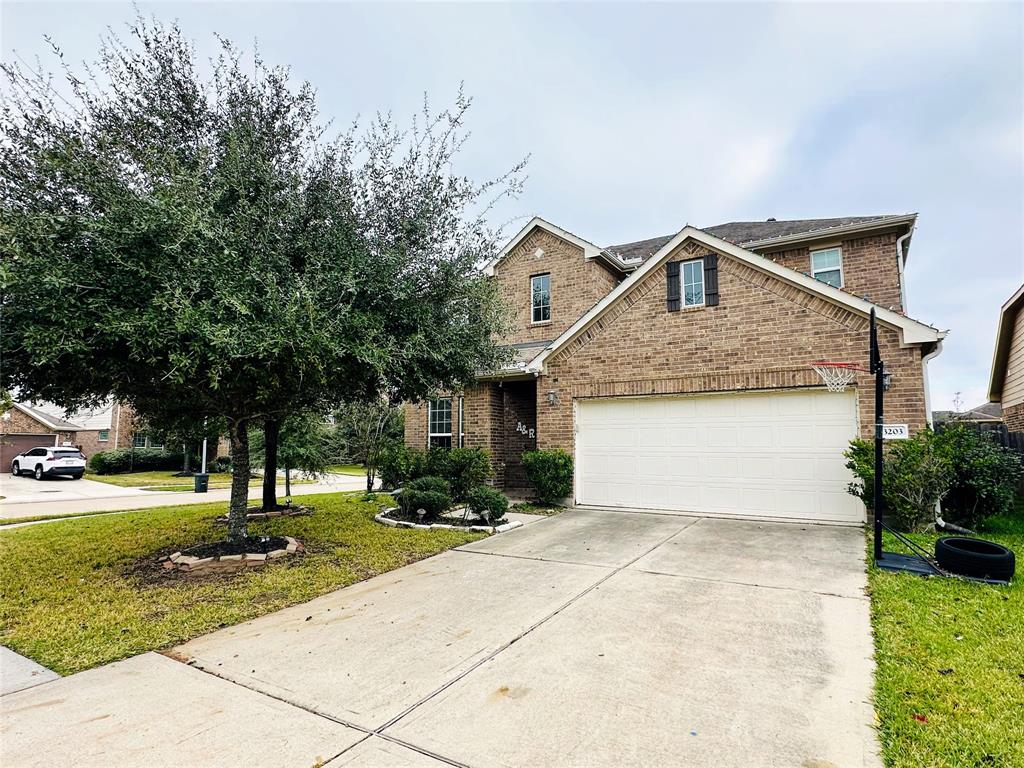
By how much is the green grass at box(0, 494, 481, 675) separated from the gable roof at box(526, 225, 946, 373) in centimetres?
531

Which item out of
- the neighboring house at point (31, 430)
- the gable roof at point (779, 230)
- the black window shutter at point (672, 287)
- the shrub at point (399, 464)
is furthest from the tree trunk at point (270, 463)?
the neighboring house at point (31, 430)

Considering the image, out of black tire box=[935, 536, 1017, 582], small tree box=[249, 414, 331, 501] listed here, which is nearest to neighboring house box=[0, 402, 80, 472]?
small tree box=[249, 414, 331, 501]

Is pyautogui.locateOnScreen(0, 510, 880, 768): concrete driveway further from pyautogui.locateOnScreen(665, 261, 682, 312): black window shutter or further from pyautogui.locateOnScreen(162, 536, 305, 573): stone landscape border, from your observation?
pyautogui.locateOnScreen(665, 261, 682, 312): black window shutter

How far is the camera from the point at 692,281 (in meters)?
10.6

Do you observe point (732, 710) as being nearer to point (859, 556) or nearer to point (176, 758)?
point (176, 758)

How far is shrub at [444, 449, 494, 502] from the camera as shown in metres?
11.0

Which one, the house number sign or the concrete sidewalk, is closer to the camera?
the concrete sidewalk

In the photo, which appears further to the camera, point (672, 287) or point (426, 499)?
point (672, 287)

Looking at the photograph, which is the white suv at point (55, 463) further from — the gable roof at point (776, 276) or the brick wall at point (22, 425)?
the gable roof at point (776, 276)

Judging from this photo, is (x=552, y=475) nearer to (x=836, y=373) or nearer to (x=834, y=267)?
(x=836, y=373)

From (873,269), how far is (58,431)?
3880cm

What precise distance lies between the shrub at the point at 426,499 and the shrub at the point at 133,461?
22842 mm

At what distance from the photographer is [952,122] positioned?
1235cm

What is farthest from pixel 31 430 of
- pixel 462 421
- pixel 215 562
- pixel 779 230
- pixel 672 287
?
pixel 779 230
